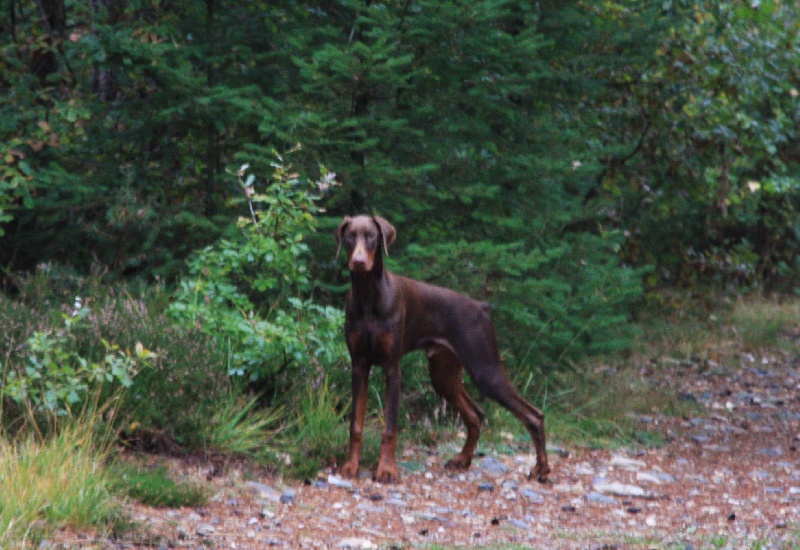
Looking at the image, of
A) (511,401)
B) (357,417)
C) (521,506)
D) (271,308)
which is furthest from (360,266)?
(521,506)

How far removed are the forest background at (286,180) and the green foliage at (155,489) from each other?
0.73 meters

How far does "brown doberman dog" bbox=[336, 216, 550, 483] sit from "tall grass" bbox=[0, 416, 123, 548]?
1923 millimetres

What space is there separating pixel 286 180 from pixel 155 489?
130 inches

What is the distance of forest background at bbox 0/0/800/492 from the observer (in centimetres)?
734

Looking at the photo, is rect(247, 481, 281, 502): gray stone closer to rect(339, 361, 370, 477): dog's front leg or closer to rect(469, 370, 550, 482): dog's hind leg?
rect(339, 361, 370, 477): dog's front leg

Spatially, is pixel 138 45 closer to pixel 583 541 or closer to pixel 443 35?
pixel 443 35

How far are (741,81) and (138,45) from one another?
6813mm

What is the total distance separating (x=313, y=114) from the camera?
814 centimetres

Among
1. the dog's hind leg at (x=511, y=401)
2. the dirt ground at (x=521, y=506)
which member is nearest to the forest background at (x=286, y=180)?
the dirt ground at (x=521, y=506)

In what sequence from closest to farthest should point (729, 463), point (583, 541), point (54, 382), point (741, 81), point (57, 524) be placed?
1. point (57, 524)
2. point (583, 541)
3. point (54, 382)
4. point (729, 463)
5. point (741, 81)

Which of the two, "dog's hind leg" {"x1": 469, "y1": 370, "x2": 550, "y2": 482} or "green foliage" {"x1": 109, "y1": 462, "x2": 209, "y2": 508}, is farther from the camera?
"dog's hind leg" {"x1": 469, "y1": 370, "x2": 550, "y2": 482}

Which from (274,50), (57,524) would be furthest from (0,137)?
(57,524)

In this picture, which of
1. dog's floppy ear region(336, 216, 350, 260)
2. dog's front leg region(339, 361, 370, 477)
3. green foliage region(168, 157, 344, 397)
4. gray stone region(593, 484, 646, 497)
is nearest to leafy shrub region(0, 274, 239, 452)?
green foliage region(168, 157, 344, 397)

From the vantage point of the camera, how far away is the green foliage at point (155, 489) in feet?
18.1
